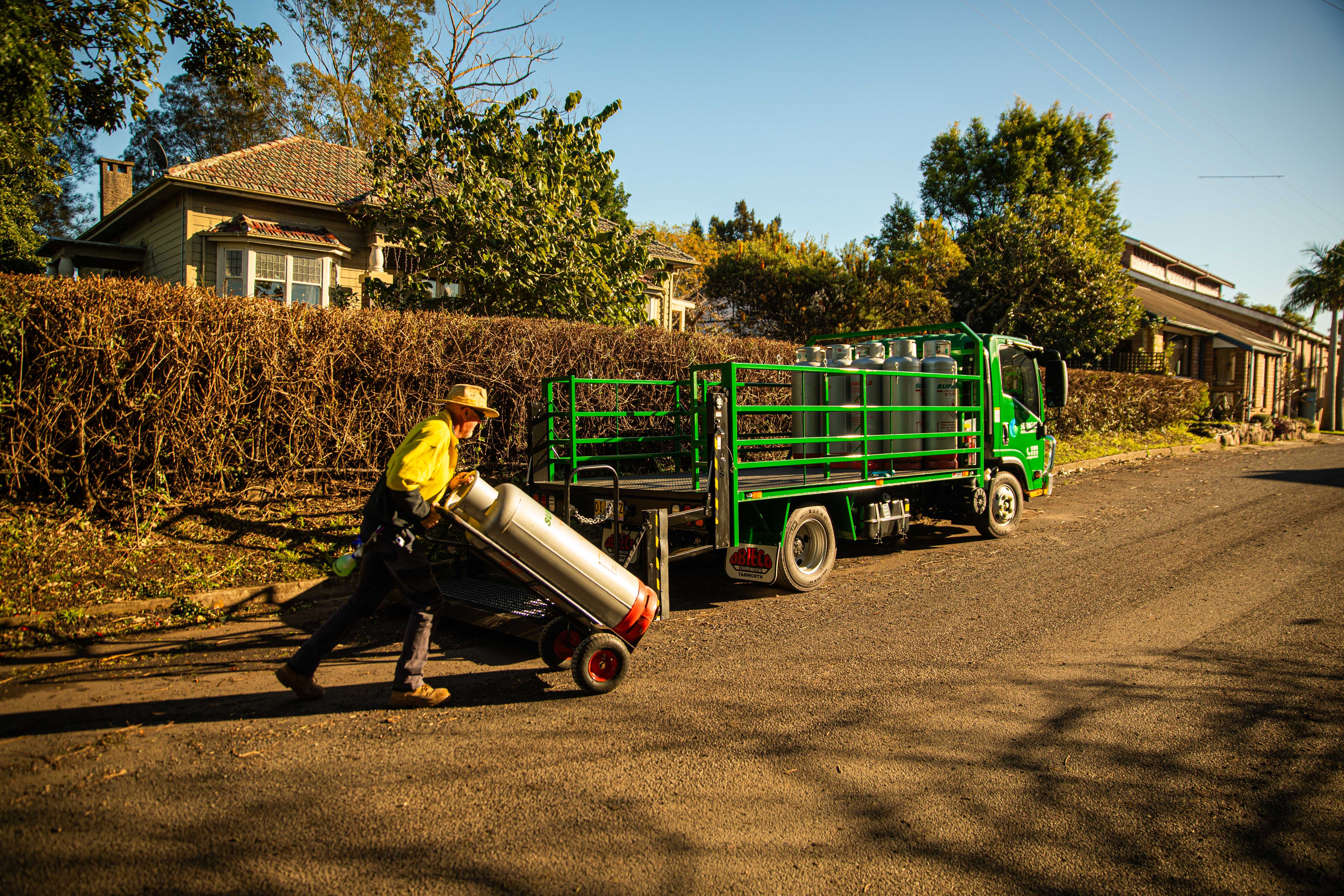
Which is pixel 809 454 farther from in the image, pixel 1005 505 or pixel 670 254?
pixel 670 254

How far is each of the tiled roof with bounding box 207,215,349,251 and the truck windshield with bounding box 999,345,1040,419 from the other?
14111mm

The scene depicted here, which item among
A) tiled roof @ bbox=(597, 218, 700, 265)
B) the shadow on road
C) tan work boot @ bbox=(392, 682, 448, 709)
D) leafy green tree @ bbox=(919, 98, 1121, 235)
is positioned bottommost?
tan work boot @ bbox=(392, 682, 448, 709)

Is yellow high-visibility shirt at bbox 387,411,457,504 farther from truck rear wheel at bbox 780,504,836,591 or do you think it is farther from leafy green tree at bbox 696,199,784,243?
leafy green tree at bbox 696,199,784,243

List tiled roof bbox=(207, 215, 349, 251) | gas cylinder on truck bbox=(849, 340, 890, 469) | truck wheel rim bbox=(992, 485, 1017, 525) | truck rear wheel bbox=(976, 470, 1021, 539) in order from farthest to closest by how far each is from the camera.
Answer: tiled roof bbox=(207, 215, 349, 251), truck wheel rim bbox=(992, 485, 1017, 525), truck rear wheel bbox=(976, 470, 1021, 539), gas cylinder on truck bbox=(849, 340, 890, 469)

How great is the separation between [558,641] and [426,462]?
59.4 inches

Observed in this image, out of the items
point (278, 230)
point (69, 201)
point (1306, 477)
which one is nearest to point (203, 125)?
point (69, 201)

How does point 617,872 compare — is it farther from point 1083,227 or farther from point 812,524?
point 1083,227

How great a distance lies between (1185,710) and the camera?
424 cm

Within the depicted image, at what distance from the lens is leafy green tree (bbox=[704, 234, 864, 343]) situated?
25188 mm

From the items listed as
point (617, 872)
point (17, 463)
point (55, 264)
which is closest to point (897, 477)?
point (617, 872)

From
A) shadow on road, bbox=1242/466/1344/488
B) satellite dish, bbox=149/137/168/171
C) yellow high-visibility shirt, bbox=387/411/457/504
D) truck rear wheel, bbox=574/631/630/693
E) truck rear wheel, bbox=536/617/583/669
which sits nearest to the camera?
yellow high-visibility shirt, bbox=387/411/457/504

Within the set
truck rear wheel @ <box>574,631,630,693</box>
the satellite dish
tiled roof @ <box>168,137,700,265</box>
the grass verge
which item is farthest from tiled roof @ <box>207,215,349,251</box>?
the grass verge

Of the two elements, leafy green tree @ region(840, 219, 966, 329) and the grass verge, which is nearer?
the grass verge

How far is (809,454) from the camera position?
26.1 feet
